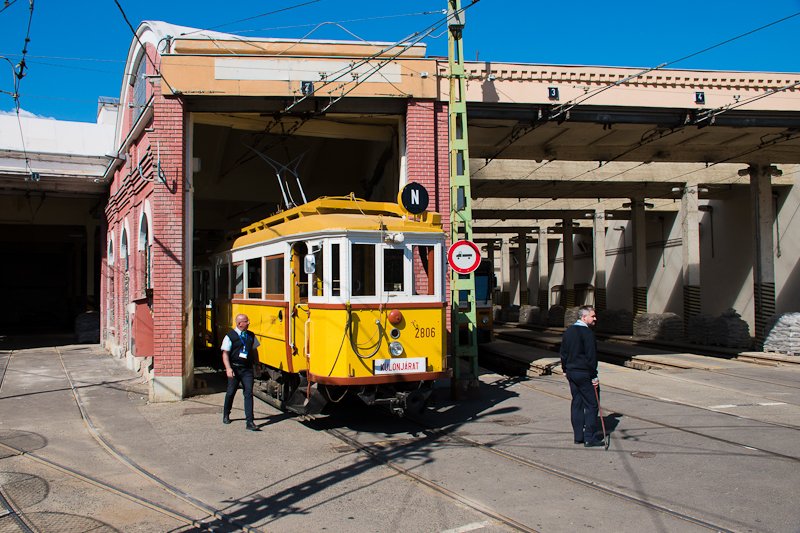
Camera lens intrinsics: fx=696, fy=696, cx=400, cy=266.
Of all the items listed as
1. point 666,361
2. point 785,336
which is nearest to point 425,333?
point 666,361

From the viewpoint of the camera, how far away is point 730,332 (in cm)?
2269

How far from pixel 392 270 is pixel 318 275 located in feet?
3.25

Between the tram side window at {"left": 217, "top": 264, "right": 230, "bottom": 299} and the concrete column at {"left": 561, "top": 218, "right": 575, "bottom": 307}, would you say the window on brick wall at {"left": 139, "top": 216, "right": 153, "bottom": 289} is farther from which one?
the concrete column at {"left": 561, "top": 218, "right": 575, "bottom": 307}

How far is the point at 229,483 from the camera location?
23.6 ft

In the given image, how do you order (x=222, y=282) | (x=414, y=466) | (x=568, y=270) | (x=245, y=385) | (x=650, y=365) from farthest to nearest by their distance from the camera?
1. (x=568, y=270)
2. (x=650, y=365)
3. (x=222, y=282)
4. (x=245, y=385)
5. (x=414, y=466)

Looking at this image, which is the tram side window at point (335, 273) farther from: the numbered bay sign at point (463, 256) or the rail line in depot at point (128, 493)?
the rail line in depot at point (128, 493)

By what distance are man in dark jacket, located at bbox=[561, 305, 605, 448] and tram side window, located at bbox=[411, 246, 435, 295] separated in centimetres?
206

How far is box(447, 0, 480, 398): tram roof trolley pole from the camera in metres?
11.8

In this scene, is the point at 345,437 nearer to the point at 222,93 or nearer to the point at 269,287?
the point at 269,287

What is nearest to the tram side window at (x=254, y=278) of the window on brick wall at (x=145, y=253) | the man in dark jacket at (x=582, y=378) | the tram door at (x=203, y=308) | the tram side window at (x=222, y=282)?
the tram side window at (x=222, y=282)

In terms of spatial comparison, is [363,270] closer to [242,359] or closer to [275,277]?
[275,277]

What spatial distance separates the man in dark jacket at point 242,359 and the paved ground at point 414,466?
464mm

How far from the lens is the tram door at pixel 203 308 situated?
1573 cm

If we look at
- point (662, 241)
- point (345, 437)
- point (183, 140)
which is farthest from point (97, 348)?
point (662, 241)
